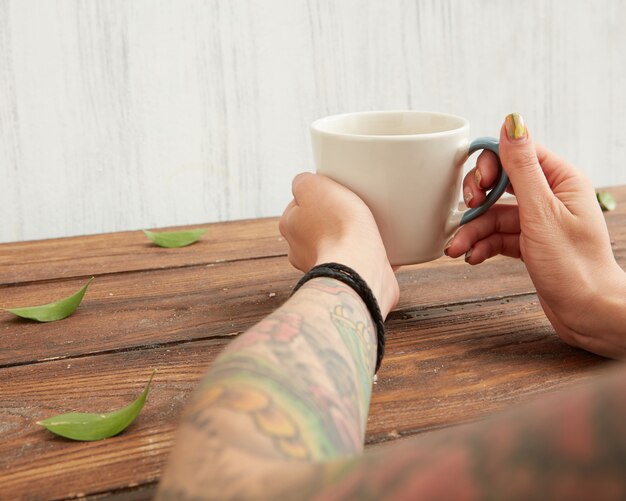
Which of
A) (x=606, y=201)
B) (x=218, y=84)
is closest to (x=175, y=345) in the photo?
(x=606, y=201)

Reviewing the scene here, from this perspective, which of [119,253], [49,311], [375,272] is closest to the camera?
[375,272]

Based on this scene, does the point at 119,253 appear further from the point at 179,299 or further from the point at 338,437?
the point at 338,437

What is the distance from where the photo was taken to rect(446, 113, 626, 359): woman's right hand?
0.67m

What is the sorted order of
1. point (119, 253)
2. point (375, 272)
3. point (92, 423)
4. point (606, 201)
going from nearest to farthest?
1. point (92, 423)
2. point (375, 272)
3. point (119, 253)
4. point (606, 201)

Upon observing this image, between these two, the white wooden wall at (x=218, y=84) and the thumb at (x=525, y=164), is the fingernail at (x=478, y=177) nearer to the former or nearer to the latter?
the thumb at (x=525, y=164)

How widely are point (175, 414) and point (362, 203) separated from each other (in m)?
0.26

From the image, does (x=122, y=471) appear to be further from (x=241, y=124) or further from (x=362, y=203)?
(x=241, y=124)

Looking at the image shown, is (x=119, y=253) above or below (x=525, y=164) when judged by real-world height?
below

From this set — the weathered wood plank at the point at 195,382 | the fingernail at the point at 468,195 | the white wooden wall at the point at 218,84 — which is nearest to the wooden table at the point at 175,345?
the weathered wood plank at the point at 195,382

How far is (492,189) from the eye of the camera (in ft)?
2.48

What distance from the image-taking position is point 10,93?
134 centimetres

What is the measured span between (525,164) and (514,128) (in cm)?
3

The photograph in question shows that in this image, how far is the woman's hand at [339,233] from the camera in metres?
0.67

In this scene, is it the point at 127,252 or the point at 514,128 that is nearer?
the point at 514,128
